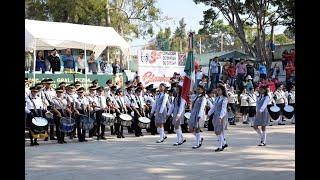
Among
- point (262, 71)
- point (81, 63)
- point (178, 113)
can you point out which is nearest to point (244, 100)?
point (262, 71)

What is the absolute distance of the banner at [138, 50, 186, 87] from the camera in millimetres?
22344

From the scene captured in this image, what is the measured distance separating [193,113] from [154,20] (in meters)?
24.3

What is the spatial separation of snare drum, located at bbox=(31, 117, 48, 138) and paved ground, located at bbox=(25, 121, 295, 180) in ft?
1.42

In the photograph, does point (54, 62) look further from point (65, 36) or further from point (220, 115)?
point (220, 115)

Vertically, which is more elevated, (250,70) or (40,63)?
(40,63)

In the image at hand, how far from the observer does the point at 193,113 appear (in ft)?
40.5

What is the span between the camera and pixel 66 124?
1323cm

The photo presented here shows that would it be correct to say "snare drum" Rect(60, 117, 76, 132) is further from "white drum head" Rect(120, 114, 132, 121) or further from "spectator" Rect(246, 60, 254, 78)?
"spectator" Rect(246, 60, 254, 78)

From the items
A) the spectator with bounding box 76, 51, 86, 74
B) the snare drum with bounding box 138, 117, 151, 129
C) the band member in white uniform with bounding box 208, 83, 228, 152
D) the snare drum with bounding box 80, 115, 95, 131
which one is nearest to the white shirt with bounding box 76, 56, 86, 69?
the spectator with bounding box 76, 51, 86, 74

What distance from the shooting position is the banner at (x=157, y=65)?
22.3 m

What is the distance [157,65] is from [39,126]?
1151 cm
